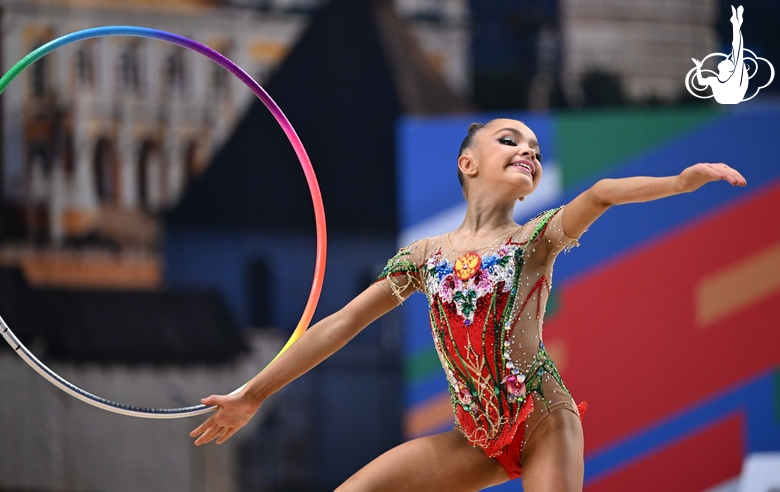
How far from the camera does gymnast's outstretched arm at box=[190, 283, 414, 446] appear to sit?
9.54ft

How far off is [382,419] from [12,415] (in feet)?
8.86

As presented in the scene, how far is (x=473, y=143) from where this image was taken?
314 cm

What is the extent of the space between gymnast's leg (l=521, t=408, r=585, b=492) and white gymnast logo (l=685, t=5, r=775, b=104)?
11.0 feet

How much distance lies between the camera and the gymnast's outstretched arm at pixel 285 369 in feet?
9.54

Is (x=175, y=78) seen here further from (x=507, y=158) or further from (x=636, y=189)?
(x=636, y=189)

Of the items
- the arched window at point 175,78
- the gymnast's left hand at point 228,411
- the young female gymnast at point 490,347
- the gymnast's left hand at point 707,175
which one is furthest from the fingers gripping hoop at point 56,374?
the arched window at point 175,78

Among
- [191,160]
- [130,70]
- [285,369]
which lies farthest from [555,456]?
[130,70]

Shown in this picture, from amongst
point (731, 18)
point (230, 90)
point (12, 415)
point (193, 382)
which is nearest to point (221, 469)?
point (193, 382)

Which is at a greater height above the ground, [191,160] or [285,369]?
[191,160]

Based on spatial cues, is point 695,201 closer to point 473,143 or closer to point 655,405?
point 655,405

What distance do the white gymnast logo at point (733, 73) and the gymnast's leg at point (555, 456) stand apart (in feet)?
11.0

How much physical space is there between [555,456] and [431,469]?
0.41m

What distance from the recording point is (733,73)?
5.55m

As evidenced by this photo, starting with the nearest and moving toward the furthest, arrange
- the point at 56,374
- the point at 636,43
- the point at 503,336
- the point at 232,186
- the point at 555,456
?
the point at 555,456, the point at 503,336, the point at 56,374, the point at 636,43, the point at 232,186
